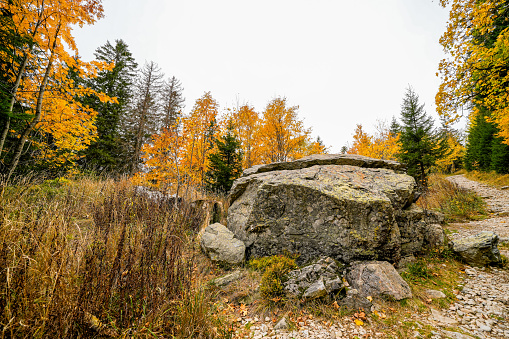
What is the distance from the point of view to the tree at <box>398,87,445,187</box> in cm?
1173

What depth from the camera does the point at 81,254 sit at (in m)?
1.85

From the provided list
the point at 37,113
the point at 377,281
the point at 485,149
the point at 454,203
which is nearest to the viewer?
the point at 377,281

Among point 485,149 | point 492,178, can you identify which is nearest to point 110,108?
point 492,178

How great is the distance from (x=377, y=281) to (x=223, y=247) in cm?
290

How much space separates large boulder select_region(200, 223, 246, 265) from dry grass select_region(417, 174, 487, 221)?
312 inches

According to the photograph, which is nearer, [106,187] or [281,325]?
[281,325]

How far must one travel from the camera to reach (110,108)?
1322 cm

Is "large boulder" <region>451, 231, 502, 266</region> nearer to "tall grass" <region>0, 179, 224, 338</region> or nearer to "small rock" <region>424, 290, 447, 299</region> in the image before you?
"small rock" <region>424, 290, 447, 299</region>

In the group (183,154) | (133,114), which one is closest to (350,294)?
(183,154)

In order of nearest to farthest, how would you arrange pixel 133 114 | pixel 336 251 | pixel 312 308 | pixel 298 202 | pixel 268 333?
pixel 268 333, pixel 312 308, pixel 336 251, pixel 298 202, pixel 133 114

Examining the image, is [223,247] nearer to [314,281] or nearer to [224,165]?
[314,281]

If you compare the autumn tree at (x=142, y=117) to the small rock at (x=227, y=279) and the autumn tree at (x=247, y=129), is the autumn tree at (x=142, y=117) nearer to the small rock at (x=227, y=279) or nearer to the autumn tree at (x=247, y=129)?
the autumn tree at (x=247, y=129)

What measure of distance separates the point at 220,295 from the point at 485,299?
416cm

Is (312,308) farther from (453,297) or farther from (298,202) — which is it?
(453,297)
